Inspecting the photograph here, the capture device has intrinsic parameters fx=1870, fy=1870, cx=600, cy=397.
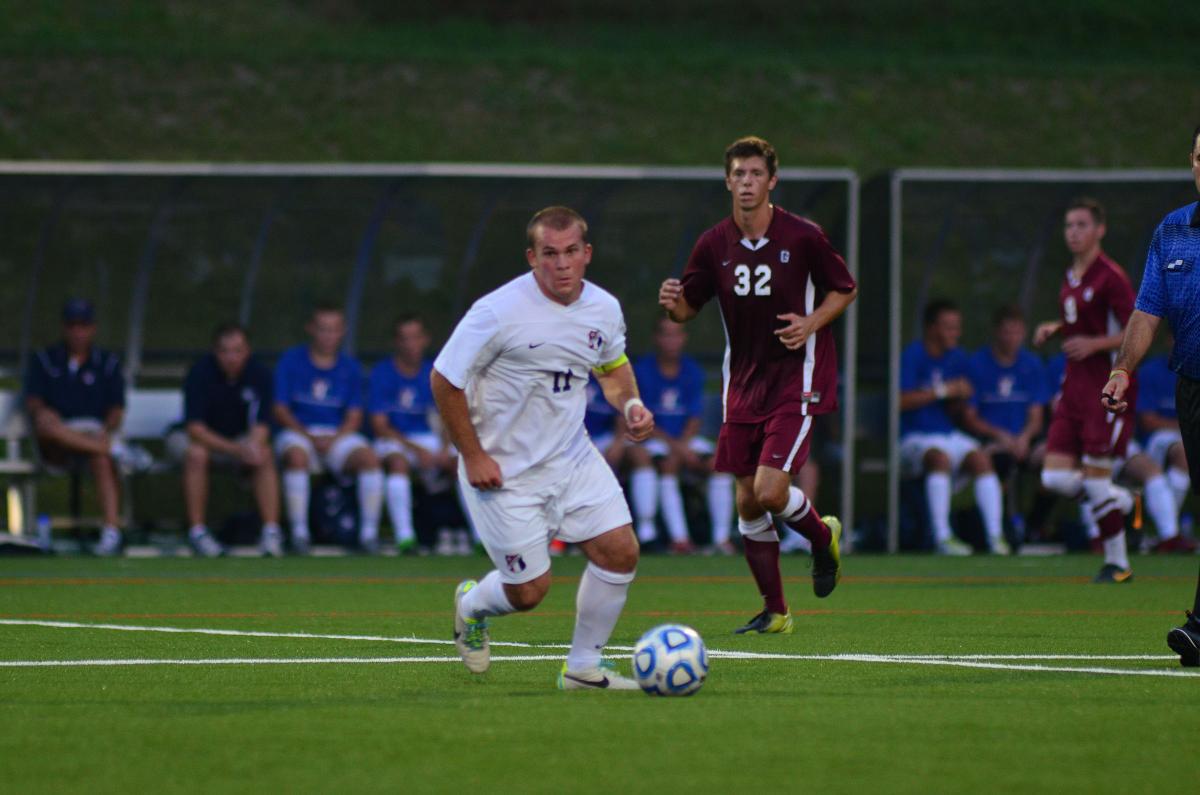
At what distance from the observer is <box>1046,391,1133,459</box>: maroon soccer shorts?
11.0 metres

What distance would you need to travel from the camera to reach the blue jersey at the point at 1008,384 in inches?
580

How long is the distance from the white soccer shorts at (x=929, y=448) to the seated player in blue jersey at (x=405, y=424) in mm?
3565

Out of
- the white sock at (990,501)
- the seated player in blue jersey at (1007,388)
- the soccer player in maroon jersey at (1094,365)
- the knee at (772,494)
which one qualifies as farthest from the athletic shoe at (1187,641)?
the seated player in blue jersey at (1007,388)

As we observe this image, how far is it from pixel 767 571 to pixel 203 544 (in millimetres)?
7129

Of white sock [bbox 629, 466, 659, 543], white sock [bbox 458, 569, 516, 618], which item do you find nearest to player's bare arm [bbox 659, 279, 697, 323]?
white sock [bbox 458, 569, 516, 618]

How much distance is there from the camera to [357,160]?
1406 inches

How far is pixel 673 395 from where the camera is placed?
14836 mm

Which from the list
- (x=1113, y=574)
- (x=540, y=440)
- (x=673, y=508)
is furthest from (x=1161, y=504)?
(x=540, y=440)

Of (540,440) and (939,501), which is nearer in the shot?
(540,440)

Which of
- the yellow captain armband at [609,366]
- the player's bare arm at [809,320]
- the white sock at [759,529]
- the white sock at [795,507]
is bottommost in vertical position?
the white sock at [759,529]

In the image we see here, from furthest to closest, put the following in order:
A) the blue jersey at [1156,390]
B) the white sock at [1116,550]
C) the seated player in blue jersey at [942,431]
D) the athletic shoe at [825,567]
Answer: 1. the blue jersey at [1156,390]
2. the seated player in blue jersey at [942,431]
3. the white sock at [1116,550]
4. the athletic shoe at [825,567]

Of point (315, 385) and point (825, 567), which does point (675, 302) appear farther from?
point (315, 385)

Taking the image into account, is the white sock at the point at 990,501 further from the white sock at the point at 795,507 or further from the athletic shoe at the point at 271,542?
the white sock at the point at 795,507

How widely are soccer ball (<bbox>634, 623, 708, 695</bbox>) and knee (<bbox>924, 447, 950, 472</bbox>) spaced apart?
8.99m
